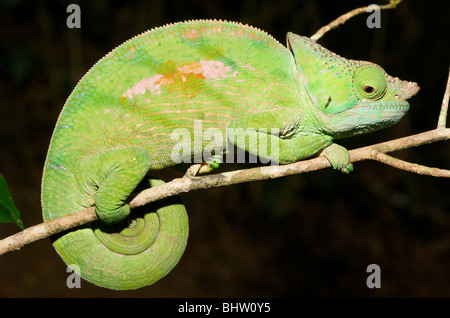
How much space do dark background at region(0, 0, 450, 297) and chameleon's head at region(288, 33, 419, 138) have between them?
2339 millimetres

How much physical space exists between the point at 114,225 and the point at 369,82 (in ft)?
4.12

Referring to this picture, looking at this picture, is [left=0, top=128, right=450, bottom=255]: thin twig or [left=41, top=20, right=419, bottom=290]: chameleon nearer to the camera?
[left=0, top=128, right=450, bottom=255]: thin twig

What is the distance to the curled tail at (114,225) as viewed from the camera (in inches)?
73.1

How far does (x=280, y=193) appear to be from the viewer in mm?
4285

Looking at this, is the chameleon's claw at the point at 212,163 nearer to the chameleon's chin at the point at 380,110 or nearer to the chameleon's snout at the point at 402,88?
the chameleon's chin at the point at 380,110

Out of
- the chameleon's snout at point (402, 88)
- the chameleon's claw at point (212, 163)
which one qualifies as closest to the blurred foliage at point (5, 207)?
the chameleon's claw at point (212, 163)

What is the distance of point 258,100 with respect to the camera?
6.56 ft

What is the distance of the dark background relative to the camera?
15.8 feet

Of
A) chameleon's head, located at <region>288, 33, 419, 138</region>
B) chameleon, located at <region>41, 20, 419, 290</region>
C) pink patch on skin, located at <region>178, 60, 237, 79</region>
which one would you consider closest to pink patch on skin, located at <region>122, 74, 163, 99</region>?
chameleon, located at <region>41, 20, 419, 290</region>

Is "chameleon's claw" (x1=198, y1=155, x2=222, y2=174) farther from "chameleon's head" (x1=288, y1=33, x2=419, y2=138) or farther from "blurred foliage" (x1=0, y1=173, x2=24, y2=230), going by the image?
"blurred foliage" (x1=0, y1=173, x2=24, y2=230)

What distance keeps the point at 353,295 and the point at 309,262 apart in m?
0.62

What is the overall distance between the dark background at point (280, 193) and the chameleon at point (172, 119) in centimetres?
237

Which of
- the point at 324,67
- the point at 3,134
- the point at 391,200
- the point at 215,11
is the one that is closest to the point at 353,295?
the point at 391,200

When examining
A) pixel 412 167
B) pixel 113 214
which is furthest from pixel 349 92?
pixel 113 214
